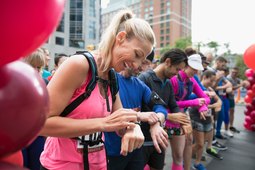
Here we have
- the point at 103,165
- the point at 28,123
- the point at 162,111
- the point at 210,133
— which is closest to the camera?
the point at 28,123

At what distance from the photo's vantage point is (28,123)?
74 centimetres

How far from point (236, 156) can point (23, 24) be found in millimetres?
5025

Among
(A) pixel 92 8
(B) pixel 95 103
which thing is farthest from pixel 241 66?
(B) pixel 95 103

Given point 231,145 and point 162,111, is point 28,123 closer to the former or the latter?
point 162,111

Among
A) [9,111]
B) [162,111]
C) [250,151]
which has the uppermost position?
[9,111]

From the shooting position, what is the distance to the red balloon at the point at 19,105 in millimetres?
688

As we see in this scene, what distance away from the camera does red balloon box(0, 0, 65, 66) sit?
1.99 feet

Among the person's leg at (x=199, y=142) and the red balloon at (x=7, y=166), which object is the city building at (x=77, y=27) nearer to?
the person's leg at (x=199, y=142)


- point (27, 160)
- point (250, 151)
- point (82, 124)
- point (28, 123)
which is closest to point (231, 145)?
point (250, 151)

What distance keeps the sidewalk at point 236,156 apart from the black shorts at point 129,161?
209cm

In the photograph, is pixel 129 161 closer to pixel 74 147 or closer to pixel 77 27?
pixel 74 147

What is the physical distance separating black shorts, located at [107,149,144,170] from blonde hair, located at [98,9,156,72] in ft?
3.05

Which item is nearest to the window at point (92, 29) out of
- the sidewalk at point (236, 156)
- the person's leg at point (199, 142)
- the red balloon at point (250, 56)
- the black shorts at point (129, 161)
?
the sidewalk at point (236, 156)

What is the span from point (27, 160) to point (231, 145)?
4.68 metres
